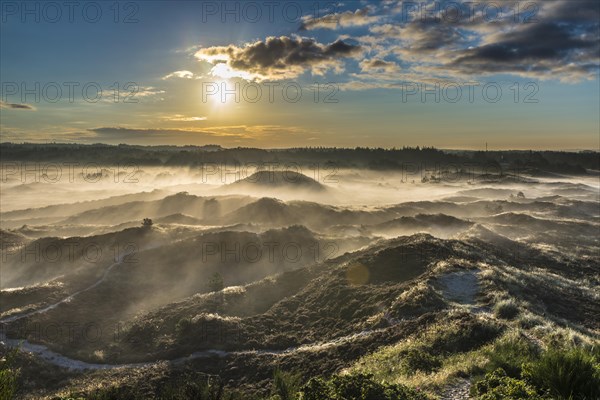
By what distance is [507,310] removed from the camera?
20.1 metres

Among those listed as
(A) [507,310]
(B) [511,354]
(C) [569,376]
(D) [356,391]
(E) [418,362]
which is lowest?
(E) [418,362]

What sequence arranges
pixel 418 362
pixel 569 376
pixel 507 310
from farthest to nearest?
1. pixel 507 310
2. pixel 418 362
3. pixel 569 376

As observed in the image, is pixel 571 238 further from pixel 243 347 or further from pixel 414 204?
pixel 243 347

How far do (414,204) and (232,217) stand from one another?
41.6m

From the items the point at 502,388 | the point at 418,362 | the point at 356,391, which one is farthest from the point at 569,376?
the point at 418,362

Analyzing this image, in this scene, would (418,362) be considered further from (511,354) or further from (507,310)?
(507,310)

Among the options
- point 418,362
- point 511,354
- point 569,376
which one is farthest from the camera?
point 418,362

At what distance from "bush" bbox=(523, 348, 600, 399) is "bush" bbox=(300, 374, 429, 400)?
272 cm

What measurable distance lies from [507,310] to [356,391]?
13.4 metres

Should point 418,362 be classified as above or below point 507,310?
below

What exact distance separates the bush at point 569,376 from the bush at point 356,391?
2.72m

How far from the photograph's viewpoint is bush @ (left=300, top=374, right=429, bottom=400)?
31.8 feet

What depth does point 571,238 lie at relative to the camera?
57.0m

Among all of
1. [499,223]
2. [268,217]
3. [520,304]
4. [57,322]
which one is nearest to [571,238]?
[499,223]
